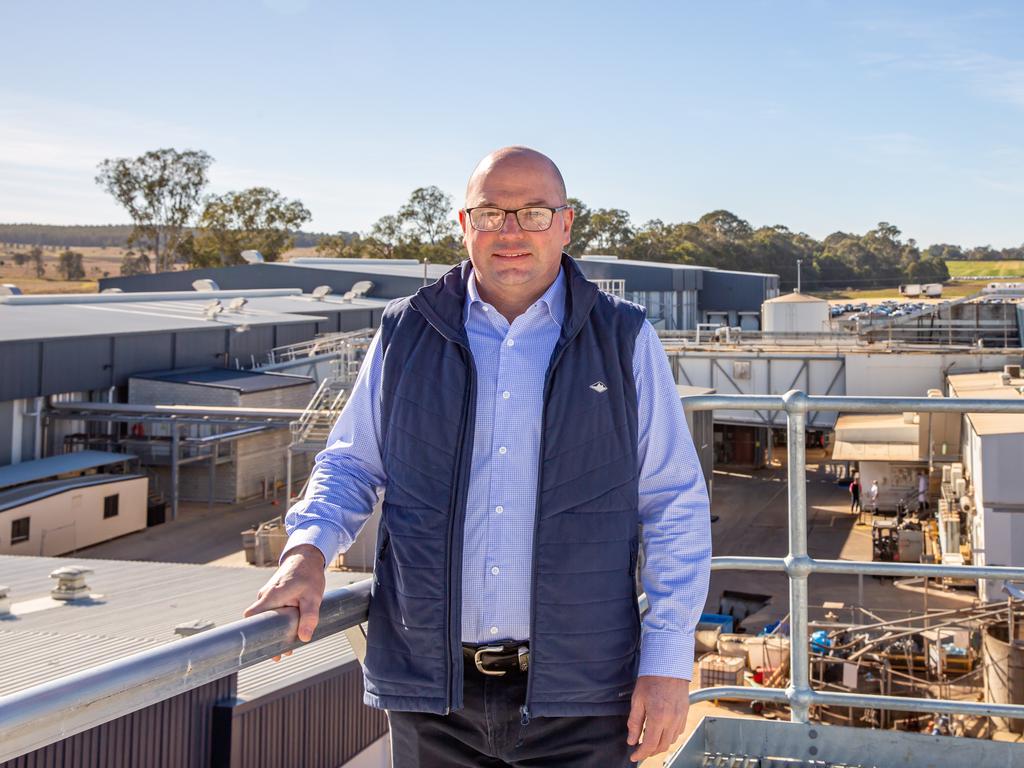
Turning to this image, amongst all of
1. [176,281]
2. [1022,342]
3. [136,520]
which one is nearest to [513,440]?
[136,520]

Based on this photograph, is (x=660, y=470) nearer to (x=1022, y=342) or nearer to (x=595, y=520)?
(x=595, y=520)

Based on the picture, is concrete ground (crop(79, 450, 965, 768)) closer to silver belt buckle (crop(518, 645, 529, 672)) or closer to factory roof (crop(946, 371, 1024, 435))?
factory roof (crop(946, 371, 1024, 435))

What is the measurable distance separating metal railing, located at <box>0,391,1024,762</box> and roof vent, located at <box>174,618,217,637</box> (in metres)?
6.30

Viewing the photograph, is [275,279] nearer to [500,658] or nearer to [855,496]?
[855,496]

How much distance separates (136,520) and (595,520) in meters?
26.7

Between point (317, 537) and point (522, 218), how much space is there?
2.93 feet

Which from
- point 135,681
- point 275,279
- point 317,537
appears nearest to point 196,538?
point 317,537

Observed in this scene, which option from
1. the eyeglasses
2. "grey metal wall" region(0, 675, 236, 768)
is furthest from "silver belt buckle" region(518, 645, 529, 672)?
"grey metal wall" region(0, 675, 236, 768)

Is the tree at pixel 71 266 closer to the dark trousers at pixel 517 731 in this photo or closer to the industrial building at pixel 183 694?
the industrial building at pixel 183 694

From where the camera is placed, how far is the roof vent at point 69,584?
1145 cm

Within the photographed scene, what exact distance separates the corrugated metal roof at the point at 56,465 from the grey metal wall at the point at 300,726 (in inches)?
715

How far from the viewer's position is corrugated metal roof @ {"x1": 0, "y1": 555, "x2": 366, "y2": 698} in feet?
28.9

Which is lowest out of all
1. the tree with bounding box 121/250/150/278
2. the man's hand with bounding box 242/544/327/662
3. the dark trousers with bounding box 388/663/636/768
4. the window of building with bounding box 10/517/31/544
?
the window of building with bounding box 10/517/31/544

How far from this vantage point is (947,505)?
2409 centimetres
